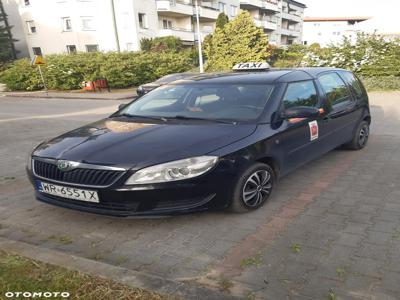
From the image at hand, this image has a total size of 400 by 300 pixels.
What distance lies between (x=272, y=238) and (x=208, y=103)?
1753mm

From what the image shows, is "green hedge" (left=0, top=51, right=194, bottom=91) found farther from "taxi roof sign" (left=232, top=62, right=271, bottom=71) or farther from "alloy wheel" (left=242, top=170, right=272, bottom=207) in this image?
"alloy wheel" (left=242, top=170, right=272, bottom=207)

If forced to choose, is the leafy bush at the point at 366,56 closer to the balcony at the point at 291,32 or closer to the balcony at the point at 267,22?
the balcony at the point at 267,22

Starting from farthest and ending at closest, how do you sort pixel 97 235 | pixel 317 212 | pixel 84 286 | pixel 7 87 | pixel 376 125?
pixel 7 87 → pixel 376 125 → pixel 317 212 → pixel 97 235 → pixel 84 286

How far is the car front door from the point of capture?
4.11m

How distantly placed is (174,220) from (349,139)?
3458 millimetres

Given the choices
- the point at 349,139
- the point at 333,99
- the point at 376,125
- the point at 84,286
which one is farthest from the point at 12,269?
the point at 376,125

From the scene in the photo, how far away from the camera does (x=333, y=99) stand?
513 cm

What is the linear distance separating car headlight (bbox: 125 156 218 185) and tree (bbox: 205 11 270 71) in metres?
23.3

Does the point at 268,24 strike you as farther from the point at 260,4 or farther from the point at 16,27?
the point at 16,27

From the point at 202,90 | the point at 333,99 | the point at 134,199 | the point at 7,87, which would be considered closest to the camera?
the point at 134,199

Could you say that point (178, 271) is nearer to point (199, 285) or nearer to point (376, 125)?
point (199, 285)

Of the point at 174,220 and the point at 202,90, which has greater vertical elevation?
the point at 202,90

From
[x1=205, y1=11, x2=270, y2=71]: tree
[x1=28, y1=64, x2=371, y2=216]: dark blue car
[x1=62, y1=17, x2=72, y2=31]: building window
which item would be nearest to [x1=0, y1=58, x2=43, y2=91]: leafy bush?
[x1=62, y1=17, x2=72, y2=31]: building window

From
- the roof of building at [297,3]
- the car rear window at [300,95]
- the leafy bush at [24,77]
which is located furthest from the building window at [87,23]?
the roof of building at [297,3]
